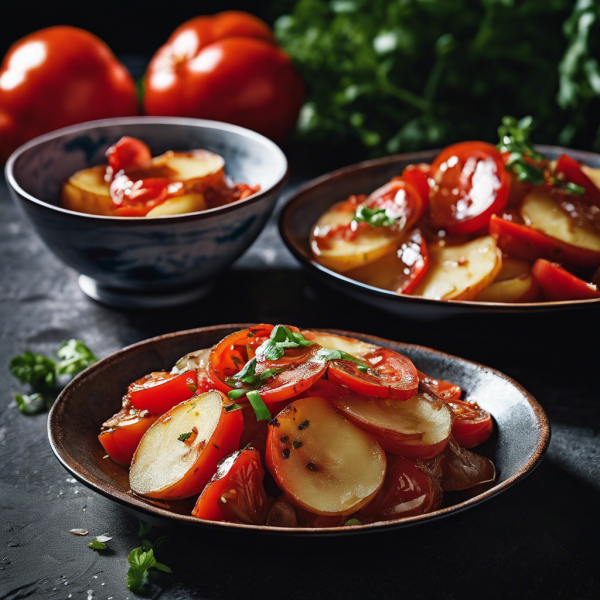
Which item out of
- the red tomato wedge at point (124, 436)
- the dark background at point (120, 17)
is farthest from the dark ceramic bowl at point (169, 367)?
the dark background at point (120, 17)

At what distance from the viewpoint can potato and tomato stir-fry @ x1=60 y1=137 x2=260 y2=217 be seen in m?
1.64

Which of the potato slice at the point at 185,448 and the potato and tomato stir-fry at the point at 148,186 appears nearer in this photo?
the potato slice at the point at 185,448

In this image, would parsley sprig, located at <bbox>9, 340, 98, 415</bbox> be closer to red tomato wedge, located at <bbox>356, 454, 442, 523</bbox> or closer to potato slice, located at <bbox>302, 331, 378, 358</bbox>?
potato slice, located at <bbox>302, 331, 378, 358</bbox>

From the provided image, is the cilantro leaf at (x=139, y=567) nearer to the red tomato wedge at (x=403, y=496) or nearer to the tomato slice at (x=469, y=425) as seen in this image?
the red tomato wedge at (x=403, y=496)

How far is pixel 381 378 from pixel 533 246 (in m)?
0.64

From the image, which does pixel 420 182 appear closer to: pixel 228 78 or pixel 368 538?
pixel 368 538

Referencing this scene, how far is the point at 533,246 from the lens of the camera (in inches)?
60.4

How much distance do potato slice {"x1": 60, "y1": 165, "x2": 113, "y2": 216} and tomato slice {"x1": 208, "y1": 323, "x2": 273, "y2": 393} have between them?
66cm

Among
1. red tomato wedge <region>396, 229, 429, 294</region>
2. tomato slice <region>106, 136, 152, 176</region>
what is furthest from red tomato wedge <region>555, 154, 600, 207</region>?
tomato slice <region>106, 136, 152, 176</region>

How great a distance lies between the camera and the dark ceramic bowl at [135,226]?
1.57m

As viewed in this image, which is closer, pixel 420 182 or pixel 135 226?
pixel 135 226

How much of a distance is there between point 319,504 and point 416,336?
0.69 meters

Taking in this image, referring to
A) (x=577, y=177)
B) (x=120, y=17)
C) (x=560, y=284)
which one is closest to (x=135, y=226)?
(x=560, y=284)

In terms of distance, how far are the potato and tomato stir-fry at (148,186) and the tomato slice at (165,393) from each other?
57 centimetres
